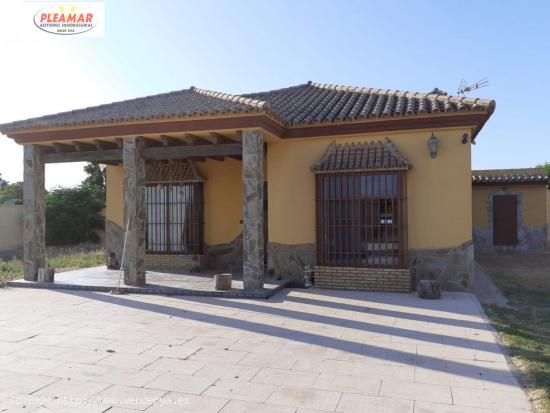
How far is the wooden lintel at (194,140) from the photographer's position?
891 centimetres

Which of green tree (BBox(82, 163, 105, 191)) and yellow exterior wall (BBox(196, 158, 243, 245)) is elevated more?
green tree (BBox(82, 163, 105, 191))

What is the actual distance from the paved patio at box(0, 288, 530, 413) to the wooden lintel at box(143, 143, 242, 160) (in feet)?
9.67

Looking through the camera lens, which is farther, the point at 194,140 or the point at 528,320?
the point at 194,140

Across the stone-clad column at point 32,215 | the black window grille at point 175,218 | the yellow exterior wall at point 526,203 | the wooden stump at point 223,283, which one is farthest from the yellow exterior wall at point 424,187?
the yellow exterior wall at point 526,203

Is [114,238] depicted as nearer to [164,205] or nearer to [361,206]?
[164,205]

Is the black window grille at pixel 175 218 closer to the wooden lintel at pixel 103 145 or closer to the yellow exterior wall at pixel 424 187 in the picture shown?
the wooden lintel at pixel 103 145

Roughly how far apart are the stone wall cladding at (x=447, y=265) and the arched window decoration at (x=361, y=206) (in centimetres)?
34

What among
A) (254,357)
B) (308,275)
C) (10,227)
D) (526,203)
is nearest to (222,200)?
(308,275)

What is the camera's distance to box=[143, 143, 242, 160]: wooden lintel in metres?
8.75

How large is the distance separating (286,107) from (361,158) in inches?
99.4

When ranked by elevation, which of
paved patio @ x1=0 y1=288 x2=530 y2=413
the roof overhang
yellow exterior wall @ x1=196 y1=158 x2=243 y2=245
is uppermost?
the roof overhang

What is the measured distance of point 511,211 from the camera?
661 inches

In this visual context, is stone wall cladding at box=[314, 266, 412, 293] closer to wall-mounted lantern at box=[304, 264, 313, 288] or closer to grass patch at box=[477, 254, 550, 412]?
wall-mounted lantern at box=[304, 264, 313, 288]

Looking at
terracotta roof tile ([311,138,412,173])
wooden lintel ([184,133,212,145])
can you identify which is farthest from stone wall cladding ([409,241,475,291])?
wooden lintel ([184,133,212,145])
